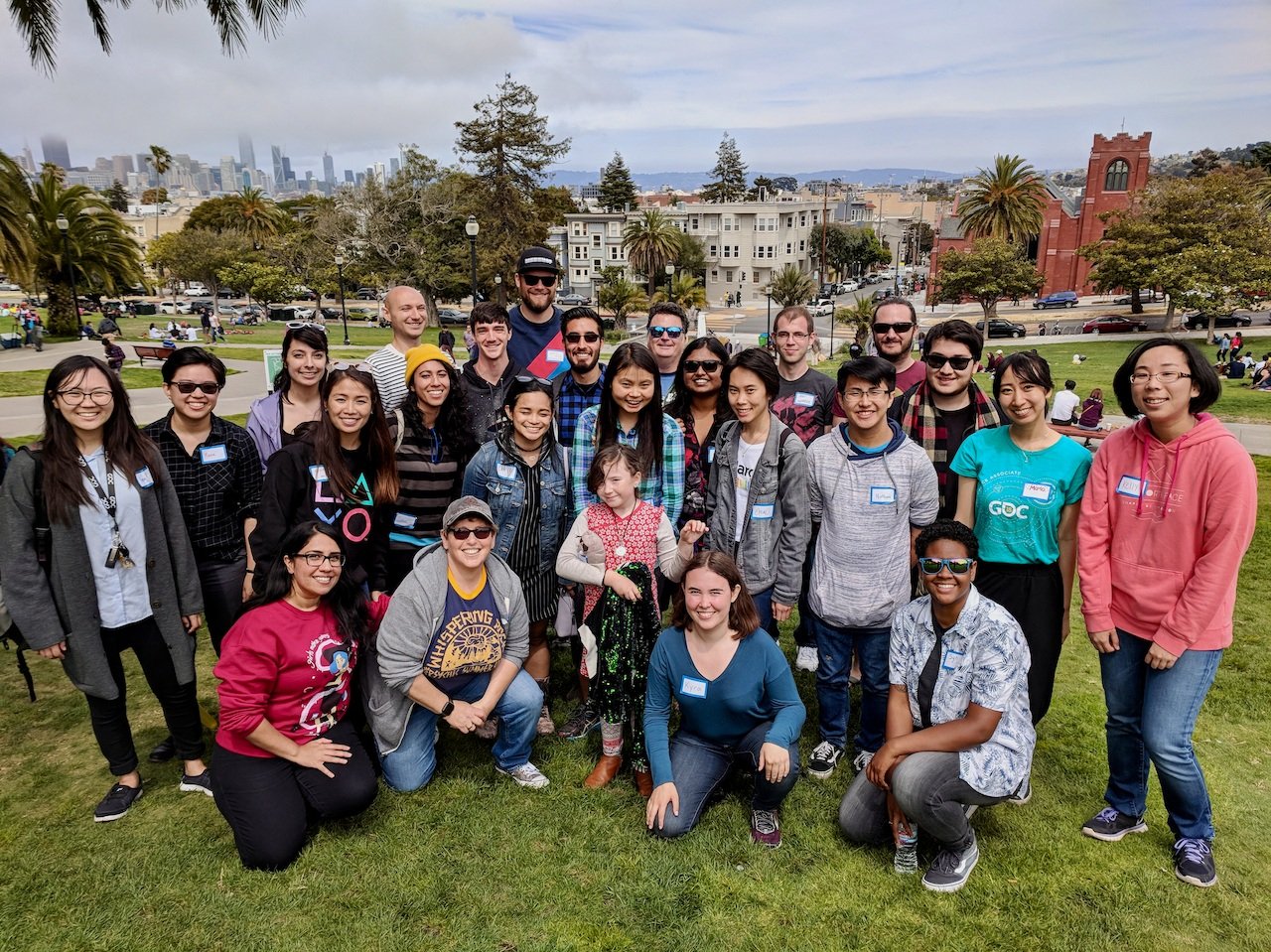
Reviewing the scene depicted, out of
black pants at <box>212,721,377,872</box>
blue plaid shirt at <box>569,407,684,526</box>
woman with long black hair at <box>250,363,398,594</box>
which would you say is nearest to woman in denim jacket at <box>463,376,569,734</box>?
blue plaid shirt at <box>569,407,684,526</box>

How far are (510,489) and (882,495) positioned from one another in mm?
2056

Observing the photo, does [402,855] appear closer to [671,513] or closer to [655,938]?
[655,938]

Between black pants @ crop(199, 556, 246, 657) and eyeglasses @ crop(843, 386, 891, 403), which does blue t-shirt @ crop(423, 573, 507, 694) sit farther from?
eyeglasses @ crop(843, 386, 891, 403)

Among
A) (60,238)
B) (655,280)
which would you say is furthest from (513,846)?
(655,280)

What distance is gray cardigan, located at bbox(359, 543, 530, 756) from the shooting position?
382 cm

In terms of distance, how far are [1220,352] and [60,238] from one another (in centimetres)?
4962

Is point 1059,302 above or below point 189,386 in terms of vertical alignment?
above

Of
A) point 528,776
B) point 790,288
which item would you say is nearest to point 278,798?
point 528,776

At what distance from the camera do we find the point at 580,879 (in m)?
3.49

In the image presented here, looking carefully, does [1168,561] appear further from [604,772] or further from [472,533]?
[472,533]

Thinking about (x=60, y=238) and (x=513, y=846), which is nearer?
(x=513, y=846)

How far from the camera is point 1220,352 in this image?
2997 centimetres

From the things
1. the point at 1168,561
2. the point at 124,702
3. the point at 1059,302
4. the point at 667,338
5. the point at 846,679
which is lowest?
the point at 846,679

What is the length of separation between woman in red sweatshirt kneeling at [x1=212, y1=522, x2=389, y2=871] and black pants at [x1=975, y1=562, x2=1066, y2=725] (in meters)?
3.33
